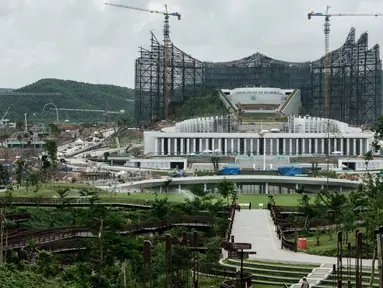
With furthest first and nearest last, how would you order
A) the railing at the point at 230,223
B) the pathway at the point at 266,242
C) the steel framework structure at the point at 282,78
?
the steel framework structure at the point at 282,78 → the railing at the point at 230,223 → the pathway at the point at 266,242

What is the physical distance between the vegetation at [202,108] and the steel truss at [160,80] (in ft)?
10.1

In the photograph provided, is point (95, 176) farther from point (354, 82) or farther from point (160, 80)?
point (354, 82)

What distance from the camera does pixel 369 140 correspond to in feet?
342

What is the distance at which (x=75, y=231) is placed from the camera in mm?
42281

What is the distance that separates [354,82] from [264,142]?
26748 mm

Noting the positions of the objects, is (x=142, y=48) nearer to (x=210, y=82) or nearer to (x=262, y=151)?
(x=210, y=82)

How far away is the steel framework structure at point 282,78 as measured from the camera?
12594 cm

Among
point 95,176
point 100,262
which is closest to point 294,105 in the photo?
point 95,176

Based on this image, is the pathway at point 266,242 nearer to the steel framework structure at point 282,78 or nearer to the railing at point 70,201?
the railing at point 70,201

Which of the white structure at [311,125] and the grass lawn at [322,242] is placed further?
the white structure at [311,125]

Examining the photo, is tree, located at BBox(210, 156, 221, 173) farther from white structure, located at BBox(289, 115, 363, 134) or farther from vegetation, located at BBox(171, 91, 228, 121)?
vegetation, located at BBox(171, 91, 228, 121)

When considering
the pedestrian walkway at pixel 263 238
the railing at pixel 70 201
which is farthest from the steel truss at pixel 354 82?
the pedestrian walkway at pixel 263 238

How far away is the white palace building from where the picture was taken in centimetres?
10488

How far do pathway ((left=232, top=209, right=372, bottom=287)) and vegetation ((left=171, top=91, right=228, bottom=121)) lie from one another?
209 feet
